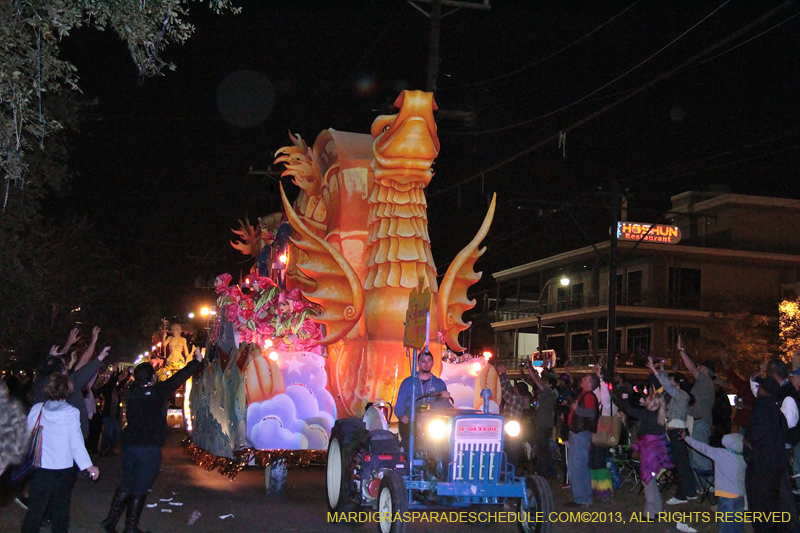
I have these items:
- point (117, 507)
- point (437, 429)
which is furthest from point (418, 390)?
point (117, 507)

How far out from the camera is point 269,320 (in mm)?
13734

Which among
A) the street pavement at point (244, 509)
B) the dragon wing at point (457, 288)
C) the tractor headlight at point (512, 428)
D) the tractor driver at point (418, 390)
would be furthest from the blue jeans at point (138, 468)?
the dragon wing at point (457, 288)

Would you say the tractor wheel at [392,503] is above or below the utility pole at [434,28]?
below

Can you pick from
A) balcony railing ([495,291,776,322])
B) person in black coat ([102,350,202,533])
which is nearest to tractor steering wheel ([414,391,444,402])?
person in black coat ([102,350,202,533])

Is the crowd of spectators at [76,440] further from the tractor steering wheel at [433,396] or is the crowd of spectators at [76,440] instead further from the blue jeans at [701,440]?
the blue jeans at [701,440]

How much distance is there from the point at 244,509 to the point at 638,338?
3132 cm

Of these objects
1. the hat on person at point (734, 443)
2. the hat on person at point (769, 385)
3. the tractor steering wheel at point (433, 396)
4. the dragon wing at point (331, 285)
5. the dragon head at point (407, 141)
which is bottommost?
the hat on person at point (734, 443)

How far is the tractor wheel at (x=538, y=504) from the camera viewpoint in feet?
25.7

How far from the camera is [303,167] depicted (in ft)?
48.9

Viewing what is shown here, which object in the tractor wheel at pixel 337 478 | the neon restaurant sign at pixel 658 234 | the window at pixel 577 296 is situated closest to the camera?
the tractor wheel at pixel 337 478

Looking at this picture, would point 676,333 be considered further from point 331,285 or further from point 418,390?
point 418,390

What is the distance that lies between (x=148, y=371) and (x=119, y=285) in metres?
23.8

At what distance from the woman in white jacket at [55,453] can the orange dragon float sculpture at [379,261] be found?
236 inches

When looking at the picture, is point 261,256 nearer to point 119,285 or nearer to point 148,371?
point 148,371
